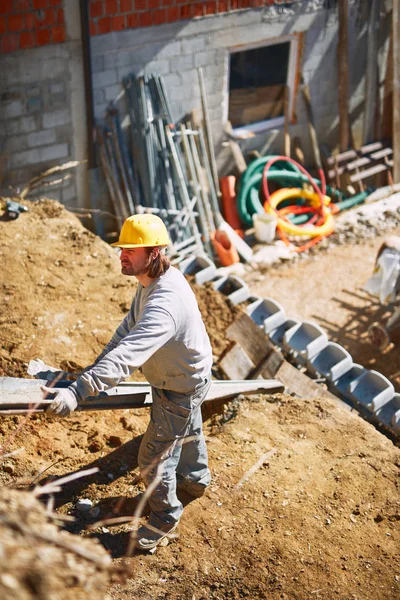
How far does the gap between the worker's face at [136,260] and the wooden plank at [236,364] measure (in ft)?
8.51

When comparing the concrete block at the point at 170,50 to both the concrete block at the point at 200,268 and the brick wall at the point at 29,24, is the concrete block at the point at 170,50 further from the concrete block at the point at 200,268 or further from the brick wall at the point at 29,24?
the concrete block at the point at 200,268

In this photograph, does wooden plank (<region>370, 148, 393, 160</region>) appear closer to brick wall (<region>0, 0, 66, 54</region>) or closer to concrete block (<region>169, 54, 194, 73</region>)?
concrete block (<region>169, 54, 194, 73</region>)

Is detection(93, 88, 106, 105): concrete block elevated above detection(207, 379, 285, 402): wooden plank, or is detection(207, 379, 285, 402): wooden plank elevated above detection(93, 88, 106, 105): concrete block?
detection(93, 88, 106, 105): concrete block

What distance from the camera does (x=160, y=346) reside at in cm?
391

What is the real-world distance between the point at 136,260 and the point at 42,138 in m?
5.38

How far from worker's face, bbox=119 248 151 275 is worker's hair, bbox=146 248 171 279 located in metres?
0.02

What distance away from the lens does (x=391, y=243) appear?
8.31 meters

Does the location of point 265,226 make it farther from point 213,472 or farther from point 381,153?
point 213,472

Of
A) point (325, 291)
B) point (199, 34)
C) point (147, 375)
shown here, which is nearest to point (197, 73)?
point (199, 34)

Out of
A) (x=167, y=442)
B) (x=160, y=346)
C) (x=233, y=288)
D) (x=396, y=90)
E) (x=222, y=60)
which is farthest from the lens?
(x=396, y=90)

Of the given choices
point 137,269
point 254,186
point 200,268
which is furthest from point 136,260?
point 254,186

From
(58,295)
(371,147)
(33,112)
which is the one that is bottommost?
(371,147)

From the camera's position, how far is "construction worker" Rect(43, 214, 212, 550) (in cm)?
375

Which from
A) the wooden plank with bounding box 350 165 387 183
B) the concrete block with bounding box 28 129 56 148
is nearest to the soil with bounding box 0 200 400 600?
the concrete block with bounding box 28 129 56 148
